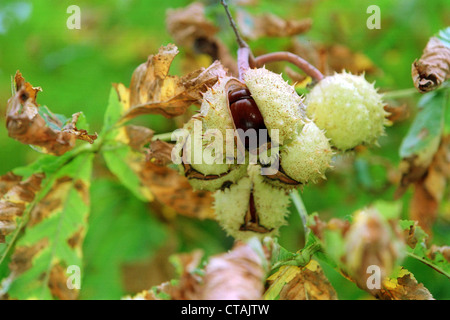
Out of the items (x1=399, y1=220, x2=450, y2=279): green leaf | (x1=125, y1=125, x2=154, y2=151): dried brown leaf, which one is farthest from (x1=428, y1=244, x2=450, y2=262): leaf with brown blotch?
(x1=125, y1=125, x2=154, y2=151): dried brown leaf

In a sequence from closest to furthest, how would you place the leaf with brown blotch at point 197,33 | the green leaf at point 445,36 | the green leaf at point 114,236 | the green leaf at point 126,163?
the green leaf at point 445,36, the green leaf at point 126,163, the leaf with brown blotch at point 197,33, the green leaf at point 114,236

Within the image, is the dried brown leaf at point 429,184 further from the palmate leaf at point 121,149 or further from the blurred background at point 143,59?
the palmate leaf at point 121,149

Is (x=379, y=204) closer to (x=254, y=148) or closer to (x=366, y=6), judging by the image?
(x=254, y=148)

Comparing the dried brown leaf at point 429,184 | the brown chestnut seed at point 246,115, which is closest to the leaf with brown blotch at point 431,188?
the dried brown leaf at point 429,184

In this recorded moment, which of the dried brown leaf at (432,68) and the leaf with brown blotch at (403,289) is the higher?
the dried brown leaf at (432,68)

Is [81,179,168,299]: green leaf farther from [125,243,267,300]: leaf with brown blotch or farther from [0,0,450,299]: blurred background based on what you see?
[125,243,267,300]: leaf with brown blotch

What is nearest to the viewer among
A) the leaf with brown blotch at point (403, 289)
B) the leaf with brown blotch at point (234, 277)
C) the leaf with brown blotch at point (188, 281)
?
the leaf with brown blotch at point (234, 277)
